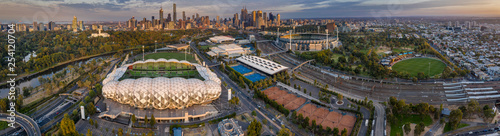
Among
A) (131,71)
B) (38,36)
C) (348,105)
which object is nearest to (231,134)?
(348,105)

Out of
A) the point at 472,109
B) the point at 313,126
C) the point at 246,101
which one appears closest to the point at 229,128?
the point at 313,126

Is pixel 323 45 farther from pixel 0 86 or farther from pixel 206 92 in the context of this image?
pixel 0 86

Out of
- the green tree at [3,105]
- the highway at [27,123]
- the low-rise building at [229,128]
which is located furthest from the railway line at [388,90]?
the green tree at [3,105]

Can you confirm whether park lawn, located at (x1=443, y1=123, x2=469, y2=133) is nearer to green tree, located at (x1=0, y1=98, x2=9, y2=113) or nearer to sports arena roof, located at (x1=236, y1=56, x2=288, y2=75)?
sports arena roof, located at (x1=236, y1=56, x2=288, y2=75)

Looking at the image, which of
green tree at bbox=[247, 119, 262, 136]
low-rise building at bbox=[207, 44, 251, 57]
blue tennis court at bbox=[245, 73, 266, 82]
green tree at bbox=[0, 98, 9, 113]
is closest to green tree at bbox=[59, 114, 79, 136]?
green tree at bbox=[0, 98, 9, 113]

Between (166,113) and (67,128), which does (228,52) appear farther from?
(67,128)

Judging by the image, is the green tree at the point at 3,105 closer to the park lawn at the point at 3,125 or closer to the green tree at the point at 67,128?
the park lawn at the point at 3,125
